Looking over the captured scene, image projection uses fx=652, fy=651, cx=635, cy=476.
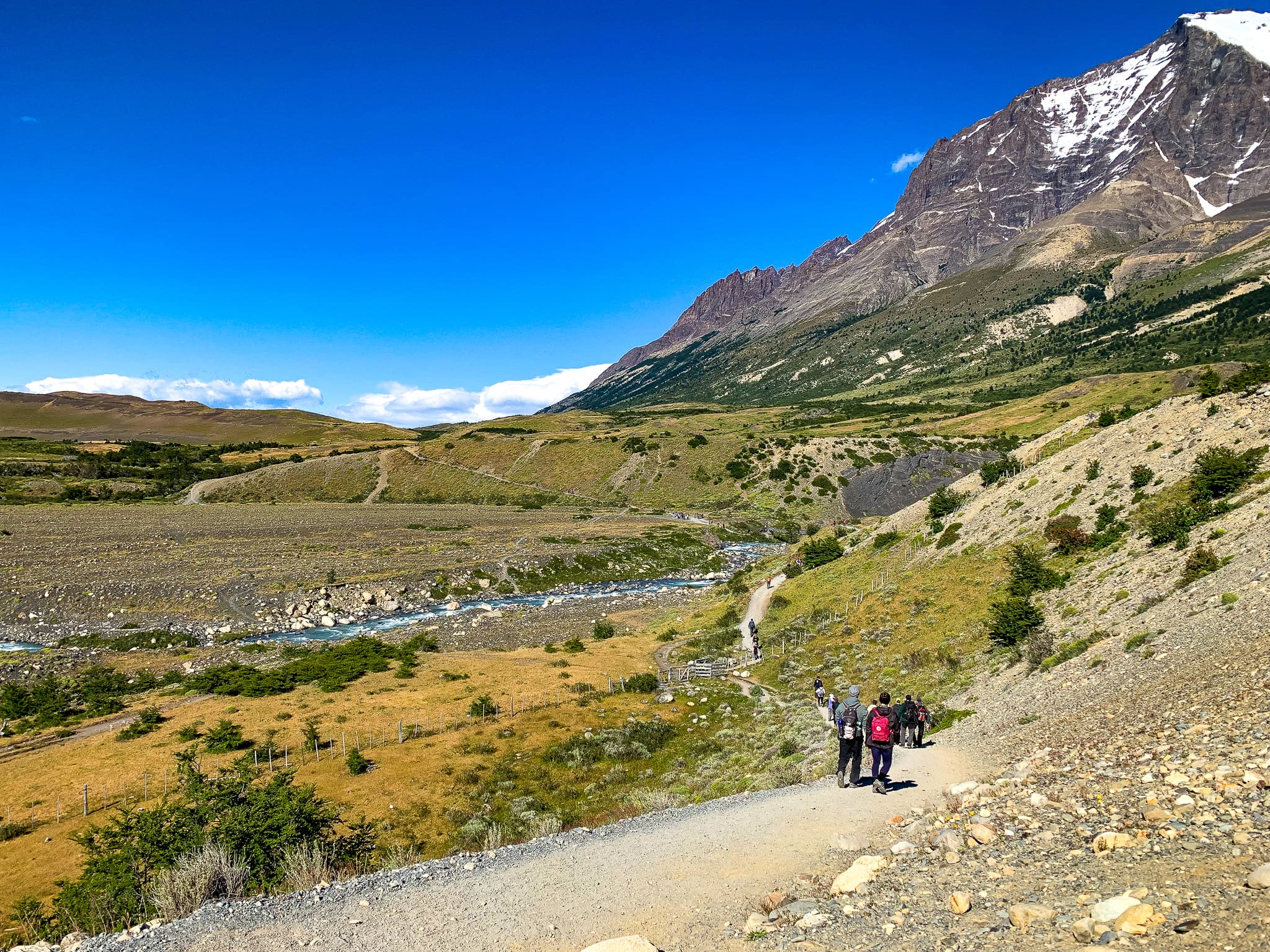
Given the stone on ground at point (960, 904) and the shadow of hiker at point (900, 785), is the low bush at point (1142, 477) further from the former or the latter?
the stone on ground at point (960, 904)

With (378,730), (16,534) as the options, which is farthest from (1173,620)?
(16,534)

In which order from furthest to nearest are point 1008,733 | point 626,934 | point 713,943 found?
point 1008,733 < point 626,934 < point 713,943

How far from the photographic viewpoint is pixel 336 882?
43.1ft

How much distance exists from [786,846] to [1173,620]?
574 inches

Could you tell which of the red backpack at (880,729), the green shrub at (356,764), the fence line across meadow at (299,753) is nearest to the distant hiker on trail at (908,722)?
the red backpack at (880,729)

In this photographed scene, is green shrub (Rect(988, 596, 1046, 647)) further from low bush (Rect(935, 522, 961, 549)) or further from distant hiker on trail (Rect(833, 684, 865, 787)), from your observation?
Answer: low bush (Rect(935, 522, 961, 549))

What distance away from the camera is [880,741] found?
51.5ft

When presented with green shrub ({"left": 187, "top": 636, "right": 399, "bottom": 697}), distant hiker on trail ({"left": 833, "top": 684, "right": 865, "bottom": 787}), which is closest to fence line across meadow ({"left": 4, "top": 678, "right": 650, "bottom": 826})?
green shrub ({"left": 187, "top": 636, "right": 399, "bottom": 697})

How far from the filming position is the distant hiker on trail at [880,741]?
51.2 ft

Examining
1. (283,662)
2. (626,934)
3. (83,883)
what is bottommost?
(283,662)

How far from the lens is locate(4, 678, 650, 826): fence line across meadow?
2605cm

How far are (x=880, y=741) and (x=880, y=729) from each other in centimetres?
32

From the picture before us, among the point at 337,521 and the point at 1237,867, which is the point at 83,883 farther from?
the point at 337,521

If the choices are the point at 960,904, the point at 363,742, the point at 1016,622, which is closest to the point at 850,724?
the point at 960,904
